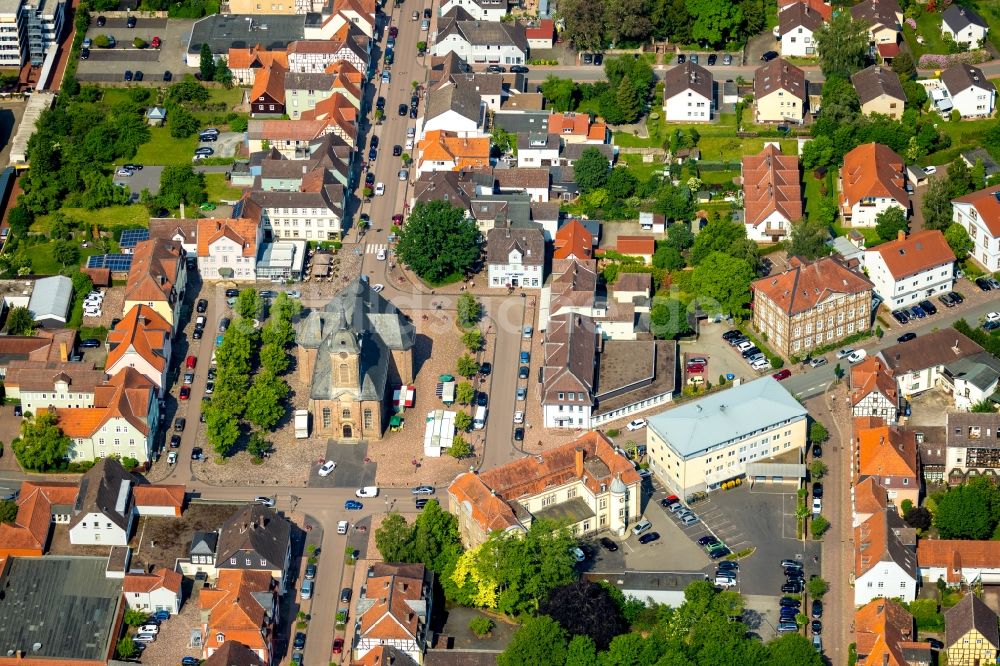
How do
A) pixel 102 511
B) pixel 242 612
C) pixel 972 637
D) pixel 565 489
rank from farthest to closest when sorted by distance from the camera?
pixel 565 489, pixel 102 511, pixel 242 612, pixel 972 637

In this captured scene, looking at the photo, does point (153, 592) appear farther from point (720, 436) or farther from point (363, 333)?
point (720, 436)

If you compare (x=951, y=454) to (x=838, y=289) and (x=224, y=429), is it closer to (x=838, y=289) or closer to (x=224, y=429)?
(x=838, y=289)

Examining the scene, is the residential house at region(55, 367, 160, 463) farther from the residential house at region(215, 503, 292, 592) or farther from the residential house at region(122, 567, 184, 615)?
the residential house at region(122, 567, 184, 615)

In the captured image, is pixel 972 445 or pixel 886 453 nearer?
pixel 886 453

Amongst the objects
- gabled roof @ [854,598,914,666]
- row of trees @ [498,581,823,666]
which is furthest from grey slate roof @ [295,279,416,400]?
gabled roof @ [854,598,914,666]

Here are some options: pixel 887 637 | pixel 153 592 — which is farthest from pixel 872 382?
pixel 153 592

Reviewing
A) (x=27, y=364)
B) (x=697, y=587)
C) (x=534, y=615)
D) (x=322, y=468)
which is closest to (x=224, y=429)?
(x=322, y=468)

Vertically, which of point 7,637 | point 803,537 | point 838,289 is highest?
point 838,289
